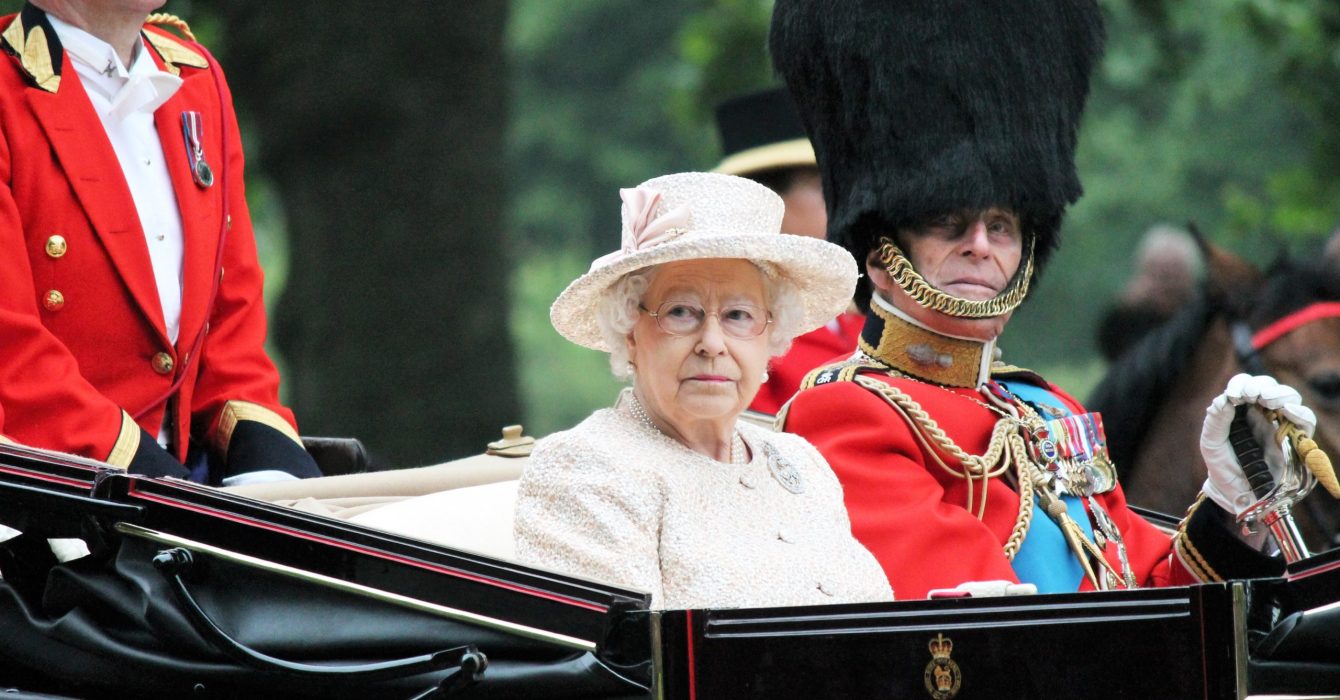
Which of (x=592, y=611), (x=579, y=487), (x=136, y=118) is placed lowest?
(x=592, y=611)

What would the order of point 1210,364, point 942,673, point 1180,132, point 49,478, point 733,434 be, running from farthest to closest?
point 1180,132 < point 1210,364 < point 733,434 < point 49,478 < point 942,673

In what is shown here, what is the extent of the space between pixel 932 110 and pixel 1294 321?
193 cm

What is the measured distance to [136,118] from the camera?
381 cm

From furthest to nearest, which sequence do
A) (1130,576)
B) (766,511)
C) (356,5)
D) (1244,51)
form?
1. (1244,51)
2. (356,5)
3. (1130,576)
4. (766,511)

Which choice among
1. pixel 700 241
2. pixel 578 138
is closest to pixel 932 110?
pixel 700 241

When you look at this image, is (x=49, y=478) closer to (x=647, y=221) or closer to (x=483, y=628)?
(x=483, y=628)

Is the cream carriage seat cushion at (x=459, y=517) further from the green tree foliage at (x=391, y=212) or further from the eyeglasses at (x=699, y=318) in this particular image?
the green tree foliage at (x=391, y=212)

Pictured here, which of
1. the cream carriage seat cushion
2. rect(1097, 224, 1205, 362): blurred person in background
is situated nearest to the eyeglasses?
the cream carriage seat cushion

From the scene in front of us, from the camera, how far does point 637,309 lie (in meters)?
3.19

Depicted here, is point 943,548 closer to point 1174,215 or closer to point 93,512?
point 93,512

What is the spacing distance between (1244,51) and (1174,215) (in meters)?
2.11

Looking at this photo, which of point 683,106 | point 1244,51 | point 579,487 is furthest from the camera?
point 1244,51

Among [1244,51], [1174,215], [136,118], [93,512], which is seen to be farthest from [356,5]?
[1174,215]

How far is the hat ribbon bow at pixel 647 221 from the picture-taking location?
3111 mm
